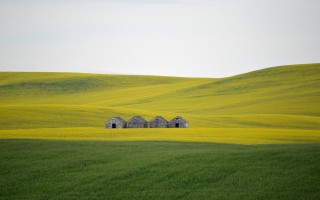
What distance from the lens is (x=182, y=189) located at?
19078 mm

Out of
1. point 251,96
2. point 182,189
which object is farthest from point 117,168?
point 251,96

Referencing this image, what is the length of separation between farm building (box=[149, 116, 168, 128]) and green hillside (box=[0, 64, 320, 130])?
4064 mm

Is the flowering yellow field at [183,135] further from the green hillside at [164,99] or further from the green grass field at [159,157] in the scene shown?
the green hillside at [164,99]

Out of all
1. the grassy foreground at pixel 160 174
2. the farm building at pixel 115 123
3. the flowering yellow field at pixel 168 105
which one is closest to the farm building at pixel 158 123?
the farm building at pixel 115 123

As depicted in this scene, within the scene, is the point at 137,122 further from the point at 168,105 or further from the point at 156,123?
the point at 168,105

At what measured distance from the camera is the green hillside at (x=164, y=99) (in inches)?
1919

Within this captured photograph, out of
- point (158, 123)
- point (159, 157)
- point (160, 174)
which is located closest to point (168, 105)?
point (158, 123)

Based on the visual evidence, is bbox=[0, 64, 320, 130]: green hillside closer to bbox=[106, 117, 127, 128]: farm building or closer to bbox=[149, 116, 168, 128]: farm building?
bbox=[106, 117, 127, 128]: farm building

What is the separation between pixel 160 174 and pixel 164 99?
53078mm

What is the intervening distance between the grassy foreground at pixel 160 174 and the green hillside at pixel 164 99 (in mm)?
22182

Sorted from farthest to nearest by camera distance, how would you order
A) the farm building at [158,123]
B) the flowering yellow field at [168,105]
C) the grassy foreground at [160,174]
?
the farm building at [158,123]
the flowering yellow field at [168,105]
the grassy foreground at [160,174]

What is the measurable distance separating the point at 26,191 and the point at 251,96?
51.5 metres

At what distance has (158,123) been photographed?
4556 cm

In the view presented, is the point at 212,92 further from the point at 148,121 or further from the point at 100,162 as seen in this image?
the point at 100,162
